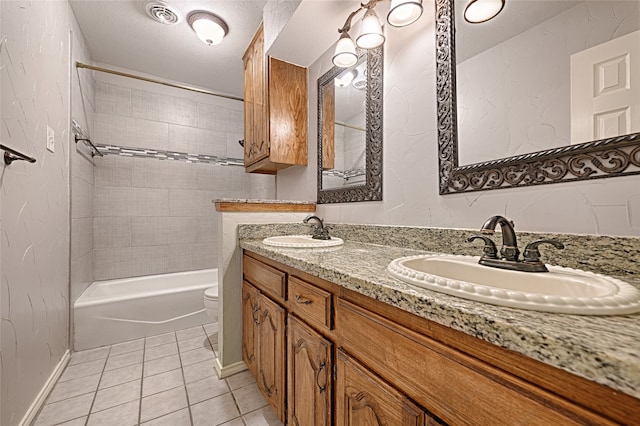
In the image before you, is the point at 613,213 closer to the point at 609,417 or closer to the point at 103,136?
the point at 609,417

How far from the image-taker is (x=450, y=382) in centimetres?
47

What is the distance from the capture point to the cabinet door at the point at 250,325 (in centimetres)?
140

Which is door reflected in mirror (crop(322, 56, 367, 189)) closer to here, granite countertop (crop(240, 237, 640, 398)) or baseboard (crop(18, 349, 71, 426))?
granite countertop (crop(240, 237, 640, 398))

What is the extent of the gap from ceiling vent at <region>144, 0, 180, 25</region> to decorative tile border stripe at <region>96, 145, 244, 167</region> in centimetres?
131

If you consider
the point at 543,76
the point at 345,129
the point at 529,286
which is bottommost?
the point at 529,286

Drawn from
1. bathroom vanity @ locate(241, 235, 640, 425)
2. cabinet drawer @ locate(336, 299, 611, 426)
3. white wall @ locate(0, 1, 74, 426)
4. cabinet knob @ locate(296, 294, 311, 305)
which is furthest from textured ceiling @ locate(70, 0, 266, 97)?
cabinet drawer @ locate(336, 299, 611, 426)

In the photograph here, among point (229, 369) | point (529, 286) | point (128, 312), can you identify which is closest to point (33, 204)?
point (128, 312)

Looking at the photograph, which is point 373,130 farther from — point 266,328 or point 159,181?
point 159,181

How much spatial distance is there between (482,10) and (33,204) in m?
2.16

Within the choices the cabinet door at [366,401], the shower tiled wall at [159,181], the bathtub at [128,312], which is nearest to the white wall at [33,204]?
the bathtub at [128,312]

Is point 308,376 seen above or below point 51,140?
below

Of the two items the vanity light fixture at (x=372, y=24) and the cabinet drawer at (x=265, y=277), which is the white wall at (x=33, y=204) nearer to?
the cabinet drawer at (x=265, y=277)

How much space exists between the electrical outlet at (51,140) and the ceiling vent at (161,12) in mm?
1133

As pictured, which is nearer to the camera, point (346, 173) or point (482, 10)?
point (482, 10)
